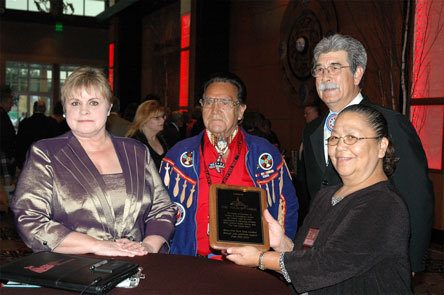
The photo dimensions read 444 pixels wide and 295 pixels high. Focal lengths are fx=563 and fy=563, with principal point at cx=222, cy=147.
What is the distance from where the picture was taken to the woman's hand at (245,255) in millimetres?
2121

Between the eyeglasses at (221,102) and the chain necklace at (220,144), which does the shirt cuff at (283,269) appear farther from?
the eyeglasses at (221,102)

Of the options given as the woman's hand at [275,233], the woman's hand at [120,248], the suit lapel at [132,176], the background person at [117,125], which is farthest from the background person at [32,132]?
the woman's hand at [275,233]

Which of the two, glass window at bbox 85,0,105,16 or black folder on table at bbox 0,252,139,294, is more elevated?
glass window at bbox 85,0,105,16

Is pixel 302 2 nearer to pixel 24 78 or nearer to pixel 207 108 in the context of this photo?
pixel 207 108

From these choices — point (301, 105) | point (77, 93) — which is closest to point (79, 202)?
point (77, 93)

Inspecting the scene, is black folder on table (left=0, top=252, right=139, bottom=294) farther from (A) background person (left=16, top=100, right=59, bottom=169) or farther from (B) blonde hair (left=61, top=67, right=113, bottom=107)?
(A) background person (left=16, top=100, right=59, bottom=169)

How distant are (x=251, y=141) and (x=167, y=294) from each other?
56.2 inches

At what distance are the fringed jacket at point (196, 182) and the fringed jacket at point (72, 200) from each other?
0.38 metres

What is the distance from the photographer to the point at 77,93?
236 centimetres

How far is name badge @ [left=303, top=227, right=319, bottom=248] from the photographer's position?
200 centimetres

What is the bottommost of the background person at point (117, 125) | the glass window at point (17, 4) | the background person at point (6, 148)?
the background person at point (6, 148)

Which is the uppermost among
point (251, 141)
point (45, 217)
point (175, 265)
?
point (251, 141)

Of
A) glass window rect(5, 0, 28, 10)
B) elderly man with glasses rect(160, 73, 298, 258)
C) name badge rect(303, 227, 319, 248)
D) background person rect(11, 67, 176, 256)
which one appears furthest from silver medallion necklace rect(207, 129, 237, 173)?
glass window rect(5, 0, 28, 10)

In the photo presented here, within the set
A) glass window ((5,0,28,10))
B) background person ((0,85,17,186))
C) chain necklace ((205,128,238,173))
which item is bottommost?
background person ((0,85,17,186))
